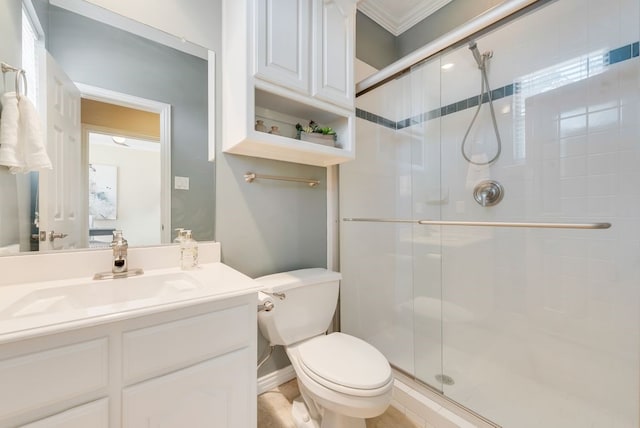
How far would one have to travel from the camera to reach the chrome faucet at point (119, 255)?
1.00 m

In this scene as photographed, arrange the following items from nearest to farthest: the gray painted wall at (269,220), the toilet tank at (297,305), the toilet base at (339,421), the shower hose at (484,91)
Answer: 1. the toilet base at (339,421)
2. the toilet tank at (297,305)
3. the gray painted wall at (269,220)
4. the shower hose at (484,91)

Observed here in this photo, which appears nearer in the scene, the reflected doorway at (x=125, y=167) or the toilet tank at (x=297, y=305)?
the reflected doorway at (x=125, y=167)

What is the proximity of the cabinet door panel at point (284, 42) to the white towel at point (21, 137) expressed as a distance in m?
0.83

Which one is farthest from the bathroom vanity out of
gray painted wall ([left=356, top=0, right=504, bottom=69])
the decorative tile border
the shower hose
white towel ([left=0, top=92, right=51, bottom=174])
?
gray painted wall ([left=356, top=0, right=504, bottom=69])

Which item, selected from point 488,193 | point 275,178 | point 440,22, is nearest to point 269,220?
point 275,178

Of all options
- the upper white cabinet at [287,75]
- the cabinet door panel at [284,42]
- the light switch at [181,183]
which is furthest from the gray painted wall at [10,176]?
the cabinet door panel at [284,42]

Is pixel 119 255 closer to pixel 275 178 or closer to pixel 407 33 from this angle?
pixel 275 178

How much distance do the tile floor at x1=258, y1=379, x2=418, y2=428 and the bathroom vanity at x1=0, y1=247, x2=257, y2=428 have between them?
56 centimetres

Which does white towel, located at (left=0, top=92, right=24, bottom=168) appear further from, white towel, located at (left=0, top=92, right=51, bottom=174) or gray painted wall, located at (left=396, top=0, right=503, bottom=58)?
gray painted wall, located at (left=396, top=0, right=503, bottom=58)

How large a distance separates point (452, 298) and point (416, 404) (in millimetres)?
701

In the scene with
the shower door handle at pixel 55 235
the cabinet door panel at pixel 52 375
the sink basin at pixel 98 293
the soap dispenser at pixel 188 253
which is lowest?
the cabinet door panel at pixel 52 375

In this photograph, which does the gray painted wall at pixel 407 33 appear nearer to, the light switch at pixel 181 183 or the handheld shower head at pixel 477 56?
the handheld shower head at pixel 477 56

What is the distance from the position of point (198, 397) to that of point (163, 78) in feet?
4.26

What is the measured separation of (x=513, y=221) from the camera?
1575 mm
